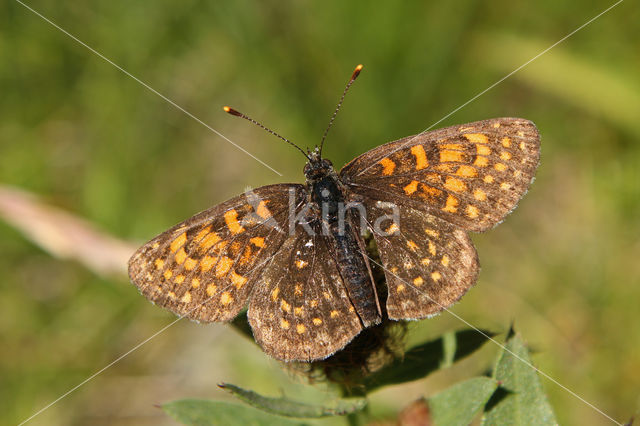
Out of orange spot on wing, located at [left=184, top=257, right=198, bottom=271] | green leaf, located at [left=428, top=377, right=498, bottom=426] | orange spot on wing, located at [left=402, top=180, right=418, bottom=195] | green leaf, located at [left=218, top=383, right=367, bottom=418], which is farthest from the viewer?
orange spot on wing, located at [left=402, top=180, right=418, bottom=195]

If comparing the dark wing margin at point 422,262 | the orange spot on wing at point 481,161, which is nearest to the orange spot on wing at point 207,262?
the dark wing margin at point 422,262

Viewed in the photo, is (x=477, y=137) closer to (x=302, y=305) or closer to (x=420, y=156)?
(x=420, y=156)

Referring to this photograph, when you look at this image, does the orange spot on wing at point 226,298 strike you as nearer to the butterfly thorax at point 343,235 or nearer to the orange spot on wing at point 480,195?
the butterfly thorax at point 343,235

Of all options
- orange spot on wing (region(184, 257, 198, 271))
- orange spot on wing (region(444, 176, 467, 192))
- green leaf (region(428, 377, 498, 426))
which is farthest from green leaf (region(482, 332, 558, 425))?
orange spot on wing (region(184, 257, 198, 271))

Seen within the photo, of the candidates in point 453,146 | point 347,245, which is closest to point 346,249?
point 347,245

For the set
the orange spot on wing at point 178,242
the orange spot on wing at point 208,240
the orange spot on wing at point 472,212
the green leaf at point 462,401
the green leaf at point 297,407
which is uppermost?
the orange spot on wing at point 472,212

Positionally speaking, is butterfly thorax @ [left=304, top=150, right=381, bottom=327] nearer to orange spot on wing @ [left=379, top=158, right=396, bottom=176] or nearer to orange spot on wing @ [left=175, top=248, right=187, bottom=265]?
orange spot on wing @ [left=379, top=158, right=396, bottom=176]

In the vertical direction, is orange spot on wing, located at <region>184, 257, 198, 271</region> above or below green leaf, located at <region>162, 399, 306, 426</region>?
above

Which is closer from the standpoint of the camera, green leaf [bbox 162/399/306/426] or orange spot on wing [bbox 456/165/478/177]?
green leaf [bbox 162/399/306/426]
